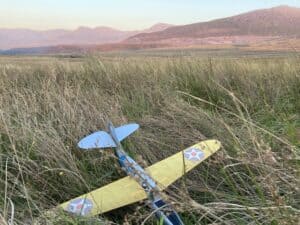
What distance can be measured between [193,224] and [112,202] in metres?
Result: 0.51

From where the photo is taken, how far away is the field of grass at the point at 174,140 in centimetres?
201

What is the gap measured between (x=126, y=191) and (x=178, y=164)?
402 millimetres

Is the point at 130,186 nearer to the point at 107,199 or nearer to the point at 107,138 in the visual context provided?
the point at 107,199

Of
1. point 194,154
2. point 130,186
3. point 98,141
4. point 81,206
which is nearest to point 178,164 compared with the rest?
point 194,154

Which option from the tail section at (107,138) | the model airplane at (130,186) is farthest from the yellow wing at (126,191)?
the tail section at (107,138)

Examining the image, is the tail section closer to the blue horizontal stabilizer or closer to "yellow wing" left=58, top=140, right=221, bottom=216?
the blue horizontal stabilizer

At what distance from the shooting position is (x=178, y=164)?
292 centimetres

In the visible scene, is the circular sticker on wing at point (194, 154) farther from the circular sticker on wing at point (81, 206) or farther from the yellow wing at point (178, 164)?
the circular sticker on wing at point (81, 206)

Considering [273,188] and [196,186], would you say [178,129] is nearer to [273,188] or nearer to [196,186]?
[196,186]

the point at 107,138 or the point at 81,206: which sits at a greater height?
the point at 107,138

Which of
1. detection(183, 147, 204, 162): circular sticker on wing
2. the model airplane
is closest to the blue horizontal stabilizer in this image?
the model airplane

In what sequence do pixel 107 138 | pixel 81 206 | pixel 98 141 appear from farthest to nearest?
pixel 107 138, pixel 98 141, pixel 81 206

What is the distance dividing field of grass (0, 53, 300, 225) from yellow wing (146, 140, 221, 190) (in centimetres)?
9

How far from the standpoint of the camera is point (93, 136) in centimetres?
336
